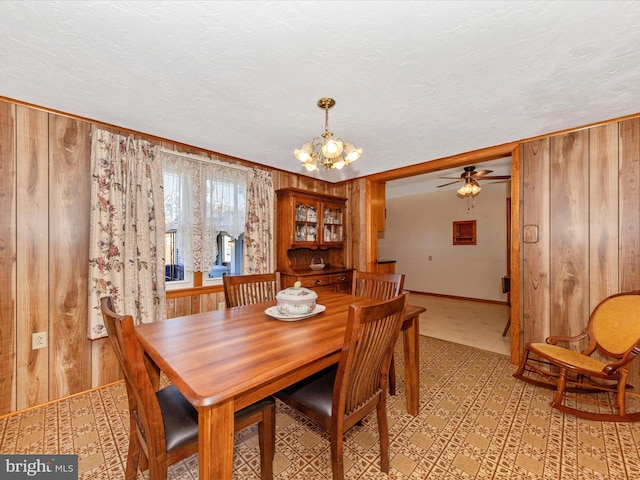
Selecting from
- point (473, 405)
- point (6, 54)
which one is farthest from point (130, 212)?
point (473, 405)

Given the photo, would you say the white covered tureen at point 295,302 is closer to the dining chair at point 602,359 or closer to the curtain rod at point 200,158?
the dining chair at point 602,359

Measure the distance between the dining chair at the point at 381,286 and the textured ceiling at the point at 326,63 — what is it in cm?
130

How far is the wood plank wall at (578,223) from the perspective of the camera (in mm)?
2213

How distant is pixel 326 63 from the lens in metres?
1.52

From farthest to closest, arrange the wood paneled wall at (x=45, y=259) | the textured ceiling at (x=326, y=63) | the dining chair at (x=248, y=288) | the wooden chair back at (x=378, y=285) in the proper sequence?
the wooden chair back at (x=378, y=285)
the dining chair at (x=248, y=288)
the wood paneled wall at (x=45, y=259)
the textured ceiling at (x=326, y=63)

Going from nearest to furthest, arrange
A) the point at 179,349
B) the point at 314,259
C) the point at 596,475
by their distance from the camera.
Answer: the point at 179,349, the point at 596,475, the point at 314,259

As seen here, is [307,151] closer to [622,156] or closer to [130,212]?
[130,212]

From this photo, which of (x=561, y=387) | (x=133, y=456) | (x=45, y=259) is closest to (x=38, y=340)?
→ (x=45, y=259)

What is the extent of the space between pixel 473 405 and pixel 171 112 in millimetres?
3177

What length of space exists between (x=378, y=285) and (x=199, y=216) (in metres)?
1.95

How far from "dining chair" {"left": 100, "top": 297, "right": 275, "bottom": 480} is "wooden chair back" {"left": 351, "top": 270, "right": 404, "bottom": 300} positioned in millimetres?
1340

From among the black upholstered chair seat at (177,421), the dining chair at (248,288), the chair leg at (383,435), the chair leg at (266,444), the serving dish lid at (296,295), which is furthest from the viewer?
the dining chair at (248,288)

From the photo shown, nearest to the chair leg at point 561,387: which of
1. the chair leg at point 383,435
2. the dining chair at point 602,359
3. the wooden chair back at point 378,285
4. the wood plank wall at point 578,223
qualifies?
the dining chair at point 602,359

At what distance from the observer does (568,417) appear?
1.92 metres
